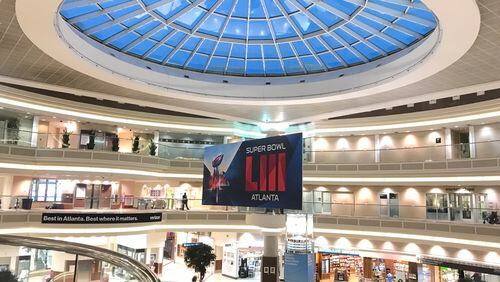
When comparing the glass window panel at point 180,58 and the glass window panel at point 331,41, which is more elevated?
the glass window panel at point 331,41

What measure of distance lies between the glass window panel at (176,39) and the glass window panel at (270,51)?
15.5ft

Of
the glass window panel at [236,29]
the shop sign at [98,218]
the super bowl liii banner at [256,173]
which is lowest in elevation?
the shop sign at [98,218]

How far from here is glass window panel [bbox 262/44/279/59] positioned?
23734mm

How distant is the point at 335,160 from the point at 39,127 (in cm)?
2272

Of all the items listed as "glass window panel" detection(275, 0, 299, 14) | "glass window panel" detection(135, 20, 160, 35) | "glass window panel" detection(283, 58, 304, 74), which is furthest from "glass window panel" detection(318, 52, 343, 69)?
"glass window panel" detection(135, 20, 160, 35)

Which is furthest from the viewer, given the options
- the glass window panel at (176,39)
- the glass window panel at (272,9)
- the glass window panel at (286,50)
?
the glass window panel at (286,50)

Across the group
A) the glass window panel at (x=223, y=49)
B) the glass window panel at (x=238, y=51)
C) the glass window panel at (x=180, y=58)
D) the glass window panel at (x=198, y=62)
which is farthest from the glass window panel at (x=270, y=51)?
the glass window panel at (x=180, y=58)

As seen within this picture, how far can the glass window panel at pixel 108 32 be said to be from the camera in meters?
20.6

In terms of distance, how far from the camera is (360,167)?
3014 centimetres

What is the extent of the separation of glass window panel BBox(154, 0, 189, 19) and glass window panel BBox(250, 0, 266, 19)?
3.28 meters

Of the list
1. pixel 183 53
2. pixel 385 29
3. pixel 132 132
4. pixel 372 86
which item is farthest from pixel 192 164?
pixel 385 29

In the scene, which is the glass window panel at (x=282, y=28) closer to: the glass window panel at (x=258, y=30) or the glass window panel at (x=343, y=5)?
the glass window panel at (x=258, y=30)

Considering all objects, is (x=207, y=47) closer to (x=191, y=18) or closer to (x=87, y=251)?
(x=191, y=18)

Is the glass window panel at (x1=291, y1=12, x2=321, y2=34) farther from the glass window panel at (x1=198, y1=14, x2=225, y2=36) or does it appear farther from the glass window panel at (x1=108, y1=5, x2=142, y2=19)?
the glass window panel at (x1=108, y1=5, x2=142, y2=19)
